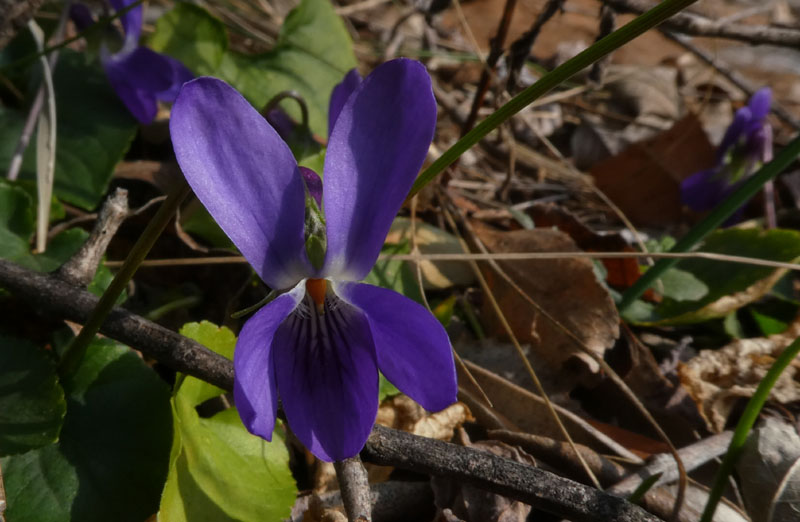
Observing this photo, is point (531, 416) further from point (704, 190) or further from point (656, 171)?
point (656, 171)

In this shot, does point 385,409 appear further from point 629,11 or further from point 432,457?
point 629,11

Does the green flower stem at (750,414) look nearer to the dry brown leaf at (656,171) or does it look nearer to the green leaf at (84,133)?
Result: the green leaf at (84,133)

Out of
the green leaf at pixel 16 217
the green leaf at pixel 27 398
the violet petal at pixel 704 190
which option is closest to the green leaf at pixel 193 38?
the green leaf at pixel 16 217

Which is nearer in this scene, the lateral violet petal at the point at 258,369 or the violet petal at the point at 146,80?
the lateral violet petal at the point at 258,369

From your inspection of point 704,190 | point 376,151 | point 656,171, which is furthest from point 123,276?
point 656,171

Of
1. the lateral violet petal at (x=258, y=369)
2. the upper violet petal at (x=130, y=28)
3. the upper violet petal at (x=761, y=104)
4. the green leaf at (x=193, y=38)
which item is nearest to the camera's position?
the lateral violet petal at (x=258, y=369)

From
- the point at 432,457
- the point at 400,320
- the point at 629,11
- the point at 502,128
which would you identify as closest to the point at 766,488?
→ the point at 432,457
